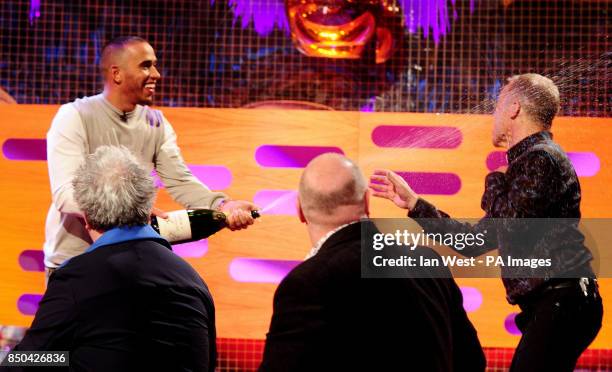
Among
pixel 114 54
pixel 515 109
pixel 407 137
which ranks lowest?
pixel 407 137

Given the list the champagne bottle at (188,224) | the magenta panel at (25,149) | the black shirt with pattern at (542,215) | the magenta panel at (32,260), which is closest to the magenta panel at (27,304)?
the magenta panel at (32,260)

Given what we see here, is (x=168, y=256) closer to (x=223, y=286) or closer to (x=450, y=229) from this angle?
(x=450, y=229)

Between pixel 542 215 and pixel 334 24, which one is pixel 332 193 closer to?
pixel 542 215

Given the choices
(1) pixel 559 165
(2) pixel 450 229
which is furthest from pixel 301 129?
(1) pixel 559 165

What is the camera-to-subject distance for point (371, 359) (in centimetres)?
173

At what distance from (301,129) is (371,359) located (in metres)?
2.44

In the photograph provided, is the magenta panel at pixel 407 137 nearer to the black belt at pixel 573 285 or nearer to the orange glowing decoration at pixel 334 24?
the orange glowing decoration at pixel 334 24

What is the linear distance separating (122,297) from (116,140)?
1.36 metres

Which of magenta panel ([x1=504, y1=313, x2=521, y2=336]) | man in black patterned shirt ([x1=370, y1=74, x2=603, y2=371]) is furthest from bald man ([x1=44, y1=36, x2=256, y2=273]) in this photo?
magenta panel ([x1=504, y1=313, x2=521, y2=336])

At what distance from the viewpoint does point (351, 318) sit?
174 cm

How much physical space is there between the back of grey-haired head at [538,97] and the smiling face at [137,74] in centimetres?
147

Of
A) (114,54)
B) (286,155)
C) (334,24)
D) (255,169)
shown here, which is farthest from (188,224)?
(334,24)

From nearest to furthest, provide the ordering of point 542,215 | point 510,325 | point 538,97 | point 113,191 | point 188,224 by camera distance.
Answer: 1. point 113,191
2. point 542,215
3. point 538,97
4. point 188,224
5. point 510,325

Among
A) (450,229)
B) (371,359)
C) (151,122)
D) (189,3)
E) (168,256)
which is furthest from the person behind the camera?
(189,3)
